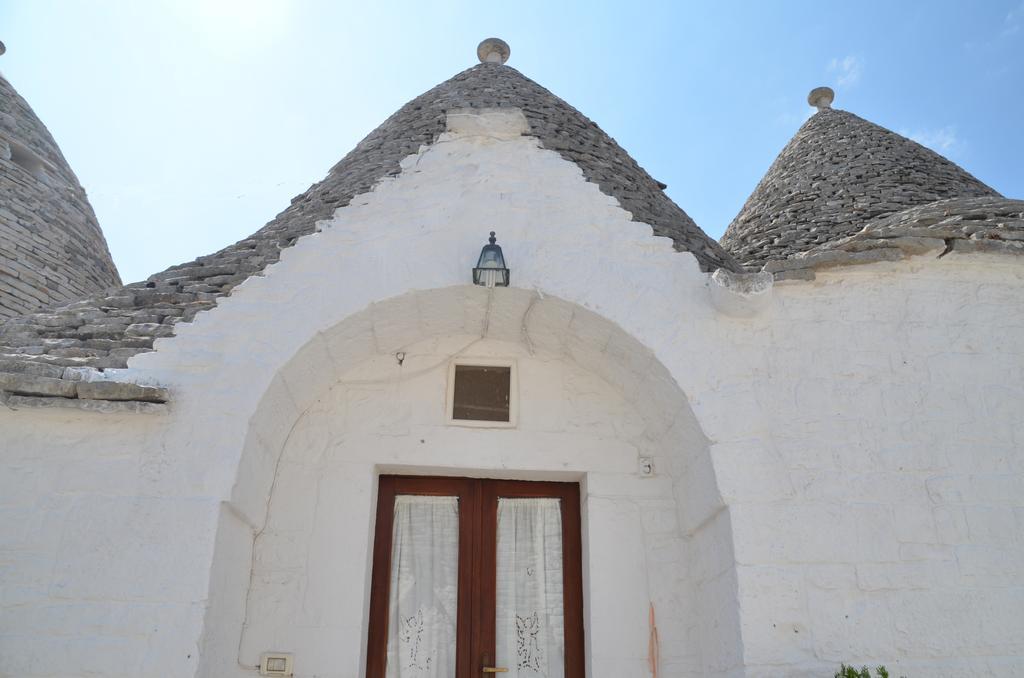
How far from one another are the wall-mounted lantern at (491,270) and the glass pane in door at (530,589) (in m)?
1.37

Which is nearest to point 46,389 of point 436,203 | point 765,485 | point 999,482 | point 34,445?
point 34,445

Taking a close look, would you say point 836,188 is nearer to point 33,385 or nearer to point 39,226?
point 33,385

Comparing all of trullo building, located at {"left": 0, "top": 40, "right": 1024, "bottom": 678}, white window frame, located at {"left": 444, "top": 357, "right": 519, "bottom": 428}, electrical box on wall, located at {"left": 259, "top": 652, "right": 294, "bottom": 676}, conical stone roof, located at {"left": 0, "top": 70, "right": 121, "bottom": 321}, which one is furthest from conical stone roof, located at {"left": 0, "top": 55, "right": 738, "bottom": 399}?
conical stone roof, located at {"left": 0, "top": 70, "right": 121, "bottom": 321}

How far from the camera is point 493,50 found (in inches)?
322

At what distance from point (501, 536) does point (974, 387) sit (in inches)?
110

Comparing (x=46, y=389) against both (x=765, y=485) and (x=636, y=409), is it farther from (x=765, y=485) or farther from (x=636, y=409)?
(x=765, y=485)

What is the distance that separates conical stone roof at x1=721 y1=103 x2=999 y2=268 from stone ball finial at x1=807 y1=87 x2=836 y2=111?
1.90 feet

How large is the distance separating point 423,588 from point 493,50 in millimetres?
5660

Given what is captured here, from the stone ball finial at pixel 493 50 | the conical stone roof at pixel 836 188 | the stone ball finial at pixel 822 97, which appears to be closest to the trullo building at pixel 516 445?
the conical stone roof at pixel 836 188

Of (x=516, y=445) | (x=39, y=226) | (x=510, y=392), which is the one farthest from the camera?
(x=39, y=226)

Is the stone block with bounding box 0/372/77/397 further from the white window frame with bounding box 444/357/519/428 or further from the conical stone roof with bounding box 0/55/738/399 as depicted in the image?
the white window frame with bounding box 444/357/519/428

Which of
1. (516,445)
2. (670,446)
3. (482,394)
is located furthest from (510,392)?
(670,446)

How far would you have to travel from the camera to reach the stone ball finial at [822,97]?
36.0ft

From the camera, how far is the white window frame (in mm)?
4887
